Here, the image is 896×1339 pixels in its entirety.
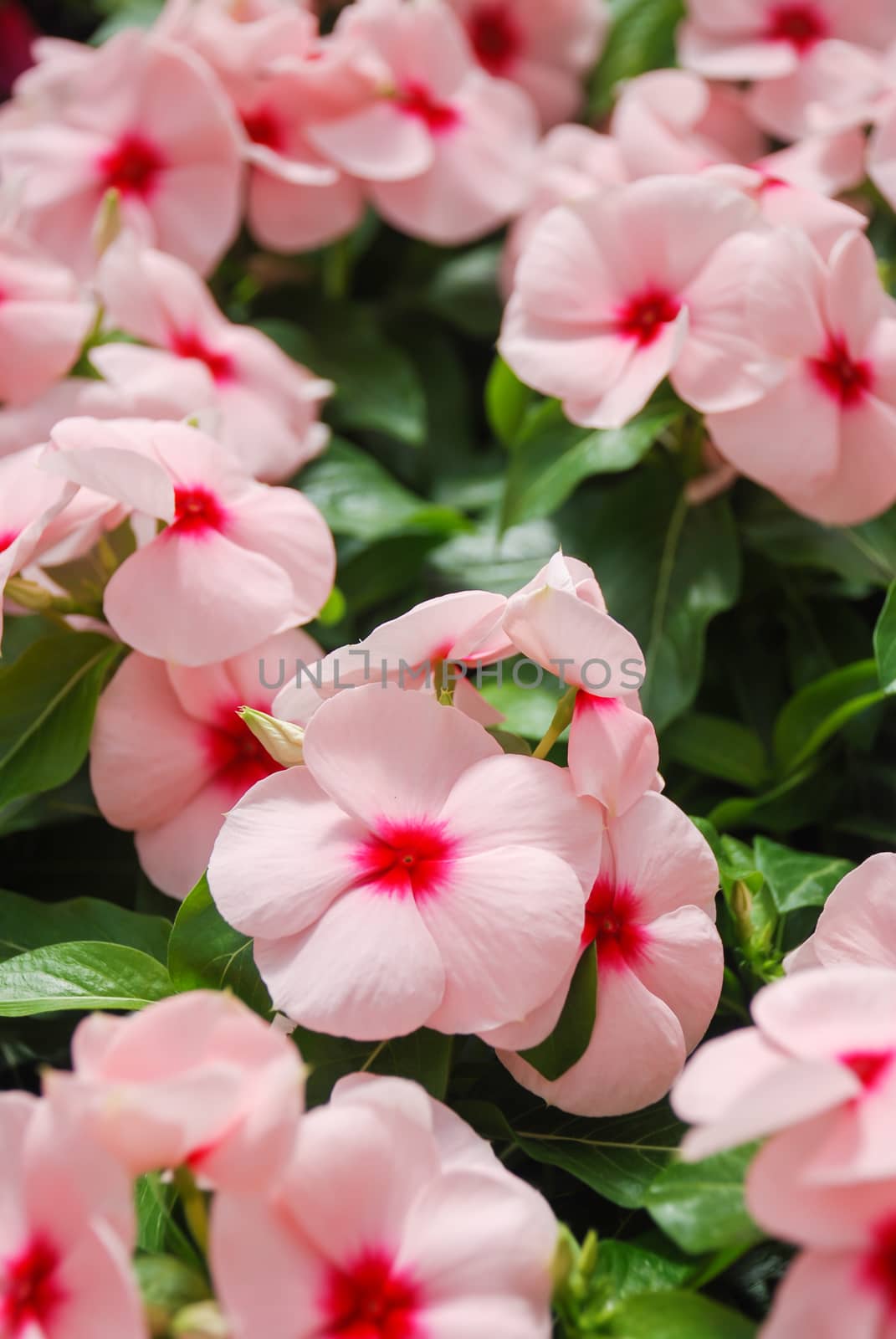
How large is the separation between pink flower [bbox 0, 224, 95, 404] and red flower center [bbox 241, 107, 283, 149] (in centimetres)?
25

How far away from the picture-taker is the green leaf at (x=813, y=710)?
2.54 ft

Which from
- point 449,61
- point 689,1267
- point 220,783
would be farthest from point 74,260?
point 689,1267

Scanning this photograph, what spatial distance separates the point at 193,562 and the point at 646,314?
34cm

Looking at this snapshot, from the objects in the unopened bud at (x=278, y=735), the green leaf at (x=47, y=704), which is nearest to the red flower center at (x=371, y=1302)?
the unopened bud at (x=278, y=735)

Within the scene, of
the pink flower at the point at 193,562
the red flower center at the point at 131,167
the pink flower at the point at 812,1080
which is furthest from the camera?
the red flower center at the point at 131,167

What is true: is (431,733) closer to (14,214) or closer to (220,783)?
(220,783)

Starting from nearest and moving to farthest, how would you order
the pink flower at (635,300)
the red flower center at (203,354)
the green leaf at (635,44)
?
1. the pink flower at (635,300)
2. the red flower center at (203,354)
3. the green leaf at (635,44)

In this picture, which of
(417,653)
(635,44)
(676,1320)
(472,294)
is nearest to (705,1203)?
(676,1320)

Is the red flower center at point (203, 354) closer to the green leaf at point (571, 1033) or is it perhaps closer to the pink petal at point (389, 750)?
the pink petal at point (389, 750)

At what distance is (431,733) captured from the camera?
0.54 m

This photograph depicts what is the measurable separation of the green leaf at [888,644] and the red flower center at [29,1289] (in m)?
0.47

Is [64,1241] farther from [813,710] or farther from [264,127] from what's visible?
[264,127]

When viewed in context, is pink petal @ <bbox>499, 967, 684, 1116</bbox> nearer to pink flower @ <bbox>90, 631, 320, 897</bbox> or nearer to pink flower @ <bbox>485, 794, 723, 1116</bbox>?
pink flower @ <bbox>485, 794, 723, 1116</bbox>

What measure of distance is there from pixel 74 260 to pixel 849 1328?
2.87ft
